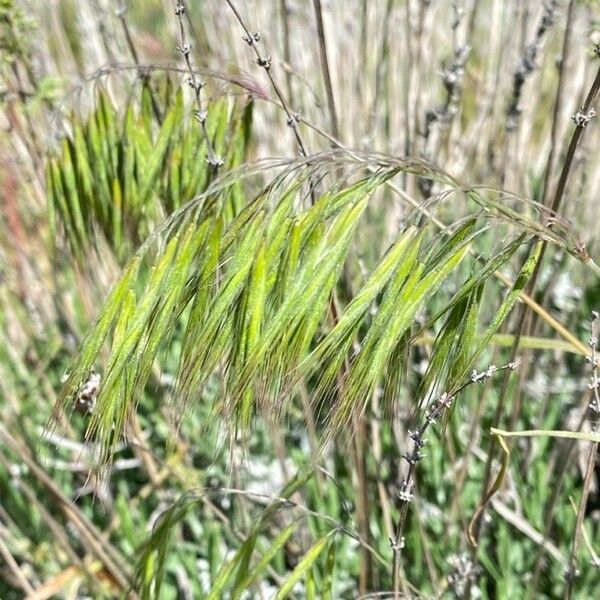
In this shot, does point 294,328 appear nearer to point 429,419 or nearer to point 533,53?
point 429,419

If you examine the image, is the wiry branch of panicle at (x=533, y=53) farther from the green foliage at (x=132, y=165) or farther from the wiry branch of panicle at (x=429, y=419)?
the wiry branch of panicle at (x=429, y=419)

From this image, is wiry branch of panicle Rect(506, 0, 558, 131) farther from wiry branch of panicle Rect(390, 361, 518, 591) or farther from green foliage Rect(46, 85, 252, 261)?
wiry branch of panicle Rect(390, 361, 518, 591)

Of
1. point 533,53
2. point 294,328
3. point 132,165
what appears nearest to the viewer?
point 294,328

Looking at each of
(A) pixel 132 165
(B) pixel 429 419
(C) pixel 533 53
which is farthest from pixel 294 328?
(C) pixel 533 53

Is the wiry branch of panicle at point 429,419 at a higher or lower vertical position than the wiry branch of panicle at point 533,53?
lower

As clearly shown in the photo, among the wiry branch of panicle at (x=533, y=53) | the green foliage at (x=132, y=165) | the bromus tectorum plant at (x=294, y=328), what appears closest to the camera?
the bromus tectorum plant at (x=294, y=328)

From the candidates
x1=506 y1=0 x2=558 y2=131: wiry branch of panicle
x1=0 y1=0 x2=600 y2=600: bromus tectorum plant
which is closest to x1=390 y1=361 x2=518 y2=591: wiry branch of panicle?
x1=0 y1=0 x2=600 y2=600: bromus tectorum plant

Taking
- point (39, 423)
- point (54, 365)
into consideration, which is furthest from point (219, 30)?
point (39, 423)

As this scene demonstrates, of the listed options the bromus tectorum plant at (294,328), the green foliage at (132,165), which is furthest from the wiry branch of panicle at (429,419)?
the green foliage at (132,165)

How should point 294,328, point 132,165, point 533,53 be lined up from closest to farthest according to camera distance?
point 294,328
point 132,165
point 533,53
